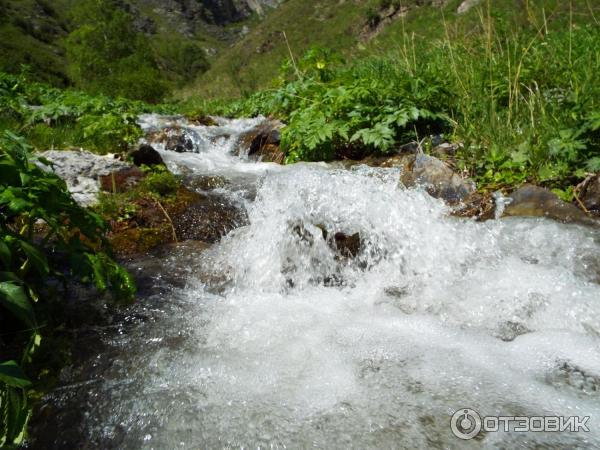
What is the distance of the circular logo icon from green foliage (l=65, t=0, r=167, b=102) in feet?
63.9

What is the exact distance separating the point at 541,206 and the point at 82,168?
432 cm

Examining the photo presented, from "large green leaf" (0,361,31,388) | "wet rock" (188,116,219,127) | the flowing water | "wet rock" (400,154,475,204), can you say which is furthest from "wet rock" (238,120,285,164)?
"large green leaf" (0,361,31,388)

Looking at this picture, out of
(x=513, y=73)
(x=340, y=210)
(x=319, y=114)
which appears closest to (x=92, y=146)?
(x=319, y=114)

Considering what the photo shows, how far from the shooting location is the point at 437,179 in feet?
12.2

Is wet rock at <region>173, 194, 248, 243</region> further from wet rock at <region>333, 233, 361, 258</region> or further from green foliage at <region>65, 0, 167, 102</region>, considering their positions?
green foliage at <region>65, 0, 167, 102</region>

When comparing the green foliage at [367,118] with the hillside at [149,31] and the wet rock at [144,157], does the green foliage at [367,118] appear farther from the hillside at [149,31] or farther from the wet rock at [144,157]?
the hillside at [149,31]

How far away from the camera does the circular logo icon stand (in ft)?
4.70

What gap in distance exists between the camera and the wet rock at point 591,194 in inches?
120

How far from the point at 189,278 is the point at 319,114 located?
281 cm

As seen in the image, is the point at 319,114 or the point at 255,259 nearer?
the point at 255,259

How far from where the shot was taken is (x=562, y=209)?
300cm

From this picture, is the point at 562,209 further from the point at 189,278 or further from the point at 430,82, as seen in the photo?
the point at 189,278

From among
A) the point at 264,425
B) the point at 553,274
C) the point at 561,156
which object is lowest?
the point at 553,274

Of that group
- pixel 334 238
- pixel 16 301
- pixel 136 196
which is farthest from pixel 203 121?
pixel 16 301
